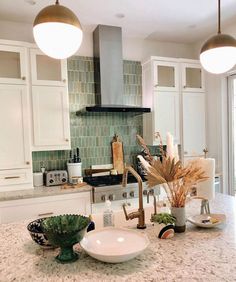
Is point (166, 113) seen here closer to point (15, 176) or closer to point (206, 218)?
point (15, 176)

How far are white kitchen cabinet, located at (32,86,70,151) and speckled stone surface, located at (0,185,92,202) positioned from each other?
0.46m

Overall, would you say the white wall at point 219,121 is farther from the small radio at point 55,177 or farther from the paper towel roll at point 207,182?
the paper towel roll at point 207,182

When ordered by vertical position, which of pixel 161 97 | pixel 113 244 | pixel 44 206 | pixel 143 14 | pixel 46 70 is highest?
pixel 143 14

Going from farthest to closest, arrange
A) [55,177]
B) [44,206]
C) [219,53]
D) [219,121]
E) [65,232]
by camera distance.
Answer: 1. [219,121]
2. [55,177]
3. [44,206]
4. [219,53]
5. [65,232]

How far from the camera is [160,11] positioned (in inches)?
113

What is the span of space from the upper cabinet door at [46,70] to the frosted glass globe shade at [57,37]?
1580mm

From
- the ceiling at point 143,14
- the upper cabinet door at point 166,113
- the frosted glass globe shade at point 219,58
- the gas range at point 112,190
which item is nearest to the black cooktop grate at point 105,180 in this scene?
the gas range at point 112,190

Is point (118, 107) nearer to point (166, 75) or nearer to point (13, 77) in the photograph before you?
point (166, 75)

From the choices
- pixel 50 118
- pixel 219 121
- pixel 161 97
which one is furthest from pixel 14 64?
pixel 219 121

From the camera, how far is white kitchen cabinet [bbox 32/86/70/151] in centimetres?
285

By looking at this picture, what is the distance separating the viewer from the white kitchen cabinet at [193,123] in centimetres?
358

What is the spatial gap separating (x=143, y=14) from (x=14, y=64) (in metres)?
1.56

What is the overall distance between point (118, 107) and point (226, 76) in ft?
5.29

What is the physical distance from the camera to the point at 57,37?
51.4 inches
